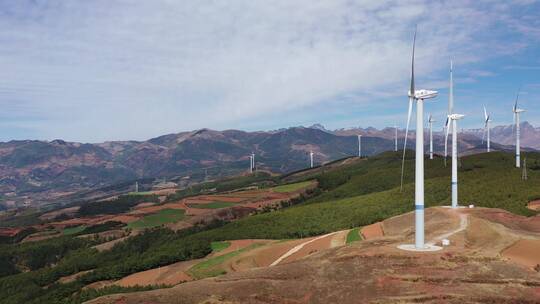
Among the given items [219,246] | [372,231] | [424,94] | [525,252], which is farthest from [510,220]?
[219,246]

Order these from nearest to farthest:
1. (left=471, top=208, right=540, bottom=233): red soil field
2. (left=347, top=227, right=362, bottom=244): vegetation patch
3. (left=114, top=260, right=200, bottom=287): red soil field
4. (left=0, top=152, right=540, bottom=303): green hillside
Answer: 1. (left=471, top=208, right=540, bottom=233): red soil field
2. (left=347, top=227, right=362, bottom=244): vegetation patch
3. (left=114, top=260, right=200, bottom=287): red soil field
4. (left=0, top=152, right=540, bottom=303): green hillside

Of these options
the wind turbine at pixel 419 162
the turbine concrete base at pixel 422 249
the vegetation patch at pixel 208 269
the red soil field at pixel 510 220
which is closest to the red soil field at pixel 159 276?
the vegetation patch at pixel 208 269

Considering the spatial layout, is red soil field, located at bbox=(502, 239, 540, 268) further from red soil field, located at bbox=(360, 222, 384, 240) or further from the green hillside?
the green hillside

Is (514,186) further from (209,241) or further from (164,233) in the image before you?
(164,233)

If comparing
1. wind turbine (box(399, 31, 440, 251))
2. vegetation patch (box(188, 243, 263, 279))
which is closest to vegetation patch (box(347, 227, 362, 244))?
vegetation patch (box(188, 243, 263, 279))

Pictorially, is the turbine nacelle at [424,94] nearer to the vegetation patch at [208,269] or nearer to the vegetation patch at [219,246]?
the vegetation patch at [208,269]

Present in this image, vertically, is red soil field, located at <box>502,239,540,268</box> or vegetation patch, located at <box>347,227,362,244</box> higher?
red soil field, located at <box>502,239,540,268</box>

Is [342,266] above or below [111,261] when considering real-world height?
above

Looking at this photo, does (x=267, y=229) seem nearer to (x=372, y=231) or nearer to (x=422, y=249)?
(x=372, y=231)

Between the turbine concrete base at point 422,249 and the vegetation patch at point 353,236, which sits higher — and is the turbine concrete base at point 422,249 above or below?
above

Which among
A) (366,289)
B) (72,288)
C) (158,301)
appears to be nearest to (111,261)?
(72,288)

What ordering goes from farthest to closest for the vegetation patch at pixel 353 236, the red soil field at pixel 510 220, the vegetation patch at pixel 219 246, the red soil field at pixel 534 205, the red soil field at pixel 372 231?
the vegetation patch at pixel 219 246
the red soil field at pixel 534 205
the red soil field at pixel 372 231
the vegetation patch at pixel 353 236
the red soil field at pixel 510 220
